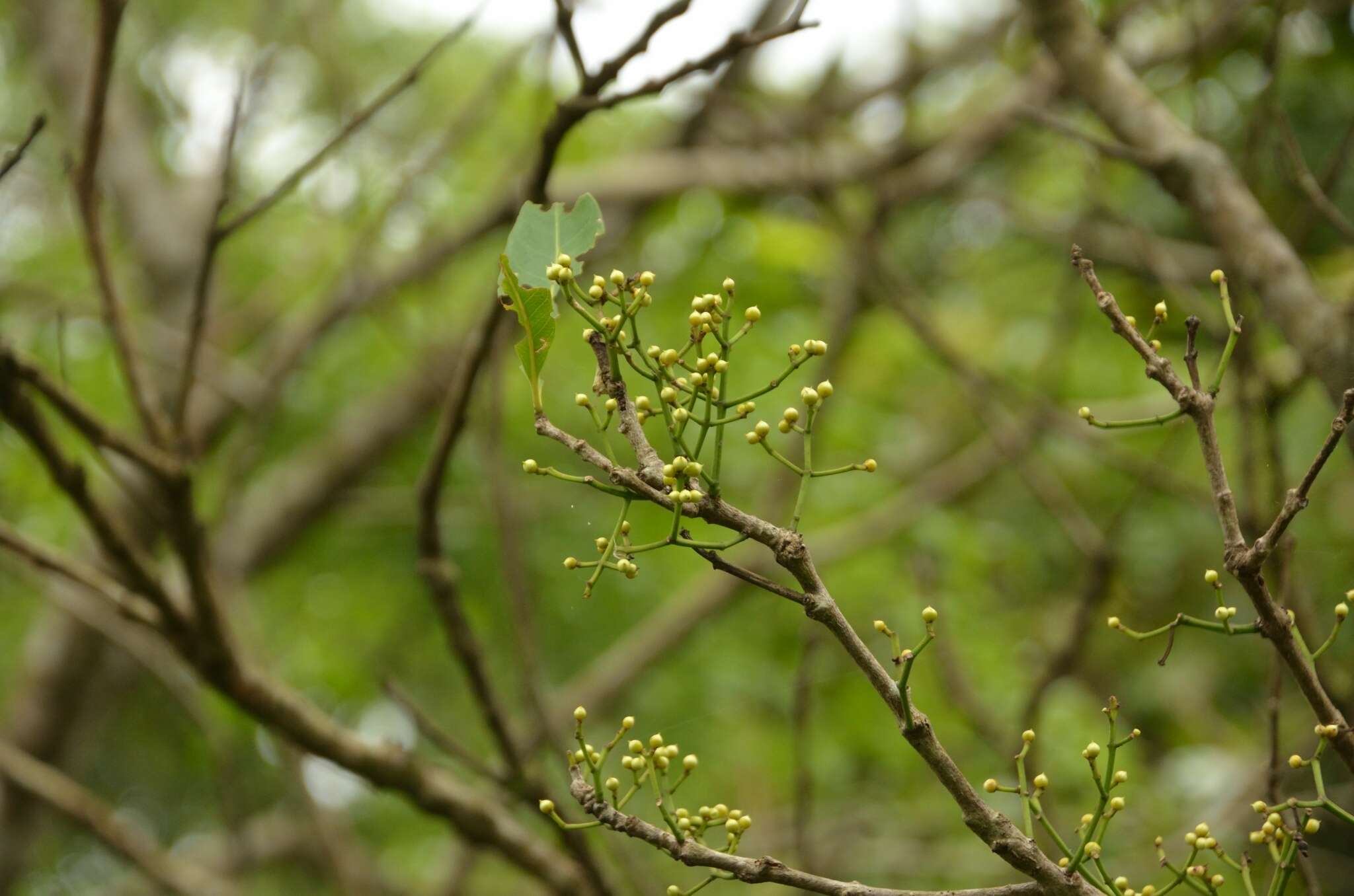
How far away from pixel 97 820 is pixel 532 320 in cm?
239

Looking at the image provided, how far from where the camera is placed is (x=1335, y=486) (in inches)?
157

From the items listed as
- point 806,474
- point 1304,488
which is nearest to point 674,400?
point 806,474

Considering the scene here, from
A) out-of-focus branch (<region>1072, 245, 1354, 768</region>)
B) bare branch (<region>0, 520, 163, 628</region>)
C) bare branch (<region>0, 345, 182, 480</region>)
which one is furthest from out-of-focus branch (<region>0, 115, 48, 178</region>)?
out-of-focus branch (<region>1072, 245, 1354, 768</region>)

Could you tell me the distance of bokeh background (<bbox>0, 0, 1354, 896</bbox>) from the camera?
10.7 feet

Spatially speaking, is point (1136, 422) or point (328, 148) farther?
point (328, 148)

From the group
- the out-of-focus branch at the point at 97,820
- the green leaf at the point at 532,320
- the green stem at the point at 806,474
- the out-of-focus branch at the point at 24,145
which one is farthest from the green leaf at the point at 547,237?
the out-of-focus branch at the point at 97,820

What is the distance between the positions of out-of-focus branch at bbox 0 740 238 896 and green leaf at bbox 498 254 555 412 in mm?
2352

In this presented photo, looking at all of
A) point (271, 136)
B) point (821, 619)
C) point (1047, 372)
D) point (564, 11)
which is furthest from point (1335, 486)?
point (271, 136)

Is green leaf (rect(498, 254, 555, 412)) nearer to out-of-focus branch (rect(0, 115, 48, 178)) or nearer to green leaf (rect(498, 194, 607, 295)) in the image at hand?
green leaf (rect(498, 194, 607, 295))

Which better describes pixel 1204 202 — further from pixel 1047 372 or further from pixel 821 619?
pixel 1047 372

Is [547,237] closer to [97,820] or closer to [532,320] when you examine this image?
[532,320]

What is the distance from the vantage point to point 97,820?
2.84 m

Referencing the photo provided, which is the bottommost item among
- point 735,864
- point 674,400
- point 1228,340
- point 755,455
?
point 735,864

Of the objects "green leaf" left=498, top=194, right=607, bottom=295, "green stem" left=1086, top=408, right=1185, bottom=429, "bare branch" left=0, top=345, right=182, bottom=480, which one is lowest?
"green stem" left=1086, top=408, right=1185, bottom=429
